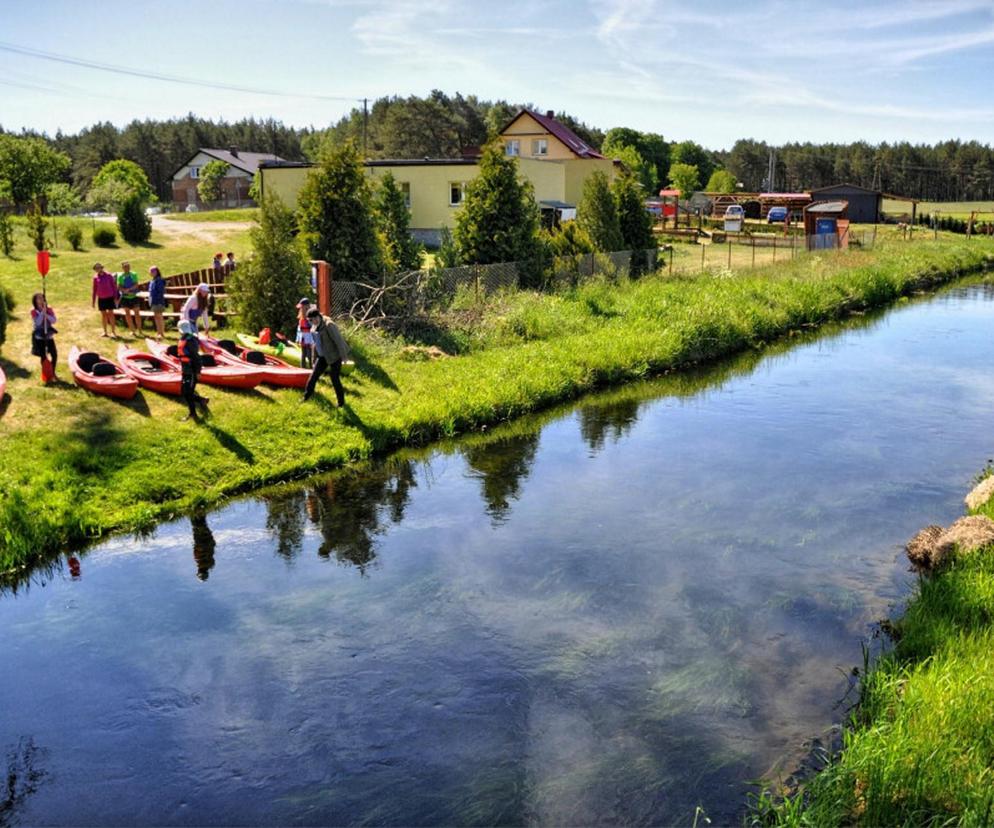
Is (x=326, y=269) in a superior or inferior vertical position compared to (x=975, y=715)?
superior

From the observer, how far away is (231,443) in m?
15.3

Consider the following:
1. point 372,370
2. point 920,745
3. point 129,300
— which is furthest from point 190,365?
point 920,745

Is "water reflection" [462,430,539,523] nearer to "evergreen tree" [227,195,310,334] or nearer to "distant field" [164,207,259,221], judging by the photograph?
"evergreen tree" [227,195,310,334]

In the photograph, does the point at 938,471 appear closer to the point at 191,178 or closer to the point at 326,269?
the point at 326,269

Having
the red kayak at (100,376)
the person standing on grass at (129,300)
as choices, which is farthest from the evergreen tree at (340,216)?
the red kayak at (100,376)

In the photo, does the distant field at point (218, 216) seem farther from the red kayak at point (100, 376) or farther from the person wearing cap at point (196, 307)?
the red kayak at point (100, 376)

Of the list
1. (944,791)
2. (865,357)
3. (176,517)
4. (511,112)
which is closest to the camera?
(944,791)

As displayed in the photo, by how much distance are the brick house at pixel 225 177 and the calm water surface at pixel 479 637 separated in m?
66.2

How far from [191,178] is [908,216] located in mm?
62559

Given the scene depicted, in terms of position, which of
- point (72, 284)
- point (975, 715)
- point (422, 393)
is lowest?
point (975, 715)

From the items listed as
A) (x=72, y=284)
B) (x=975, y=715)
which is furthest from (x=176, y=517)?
(x=72, y=284)

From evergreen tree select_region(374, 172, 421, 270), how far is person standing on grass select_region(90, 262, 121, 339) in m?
7.68

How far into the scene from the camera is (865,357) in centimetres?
2486

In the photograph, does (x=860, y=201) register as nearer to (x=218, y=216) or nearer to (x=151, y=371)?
(x=218, y=216)
